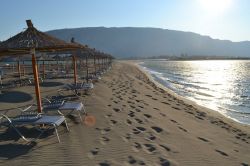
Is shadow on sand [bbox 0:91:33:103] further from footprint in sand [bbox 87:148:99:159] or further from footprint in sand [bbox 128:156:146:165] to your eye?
footprint in sand [bbox 128:156:146:165]

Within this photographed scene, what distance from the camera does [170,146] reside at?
643 centimetres

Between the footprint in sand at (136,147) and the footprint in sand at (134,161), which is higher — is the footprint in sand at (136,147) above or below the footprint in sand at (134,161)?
above

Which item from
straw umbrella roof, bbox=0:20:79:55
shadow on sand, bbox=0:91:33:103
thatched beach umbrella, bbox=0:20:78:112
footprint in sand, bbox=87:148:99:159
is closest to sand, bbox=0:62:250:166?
footprint in sand, bbox=87:148:99:159

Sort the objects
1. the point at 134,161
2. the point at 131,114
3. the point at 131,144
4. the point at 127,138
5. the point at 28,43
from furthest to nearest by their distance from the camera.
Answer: the point at 131,114 → the point at 28,43 → the point at 127,138 → the point at 131,144 → the point at 134,161

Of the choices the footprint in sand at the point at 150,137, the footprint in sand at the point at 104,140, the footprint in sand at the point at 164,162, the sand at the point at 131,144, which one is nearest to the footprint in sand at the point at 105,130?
the sand at the point at 131,144

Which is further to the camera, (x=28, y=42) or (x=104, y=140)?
(x=28, y=42)

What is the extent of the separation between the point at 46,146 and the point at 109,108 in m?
3.79

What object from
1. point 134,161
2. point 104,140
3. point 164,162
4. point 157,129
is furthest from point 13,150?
point 157,129

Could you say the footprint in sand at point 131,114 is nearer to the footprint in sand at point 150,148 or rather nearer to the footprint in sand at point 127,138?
the footprint in sand at point 127,138

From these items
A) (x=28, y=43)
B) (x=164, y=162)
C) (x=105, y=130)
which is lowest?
(x=164, y=162)

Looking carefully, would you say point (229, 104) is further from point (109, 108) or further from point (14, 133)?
point (14, 133)

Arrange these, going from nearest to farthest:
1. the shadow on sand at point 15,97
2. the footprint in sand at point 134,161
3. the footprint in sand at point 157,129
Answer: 1. the footprint in sand at point 134,161
2. the footprint in sand at point 157,129
3. the shadow on sand at point 15,97

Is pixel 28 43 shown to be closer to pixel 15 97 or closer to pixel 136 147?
pixel 136 147

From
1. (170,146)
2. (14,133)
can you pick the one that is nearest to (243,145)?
(170,146)
